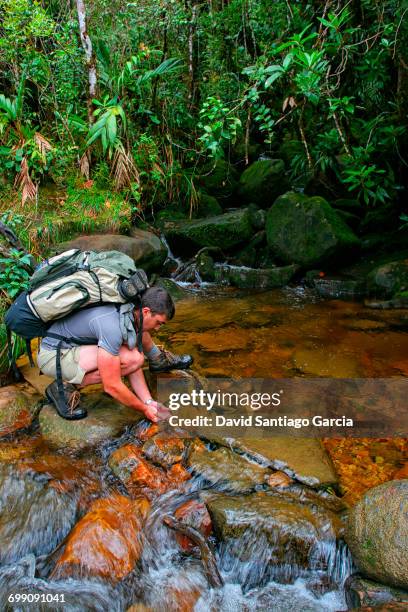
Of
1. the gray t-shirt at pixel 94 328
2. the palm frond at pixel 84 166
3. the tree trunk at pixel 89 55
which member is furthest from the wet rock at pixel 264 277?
A: the gray t-shirt at pixel 94 328

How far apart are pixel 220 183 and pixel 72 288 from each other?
6.87 m

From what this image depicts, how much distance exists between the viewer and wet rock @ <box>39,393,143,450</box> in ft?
12.0

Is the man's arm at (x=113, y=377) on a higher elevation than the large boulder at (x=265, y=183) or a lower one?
higher

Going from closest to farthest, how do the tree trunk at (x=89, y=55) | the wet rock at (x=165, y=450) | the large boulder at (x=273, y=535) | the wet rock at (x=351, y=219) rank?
the large boulder at (x=273, y=535) → the wet rock at (x=165, y=450) → the tree trunk at (x=89, y=55) → the wet rock at (x=351, y=219)

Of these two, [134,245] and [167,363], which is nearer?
[167,363]

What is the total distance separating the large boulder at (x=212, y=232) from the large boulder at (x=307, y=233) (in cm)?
54

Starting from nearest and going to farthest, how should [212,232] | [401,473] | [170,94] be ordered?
[401,473] → [212,232] → [170,94]

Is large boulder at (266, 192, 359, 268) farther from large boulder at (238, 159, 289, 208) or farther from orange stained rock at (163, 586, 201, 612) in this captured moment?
orange stained rock at (163, 586, 201, 612)

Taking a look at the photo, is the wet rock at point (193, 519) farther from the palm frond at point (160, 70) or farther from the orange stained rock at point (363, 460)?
the palm frond at point (160, 70)

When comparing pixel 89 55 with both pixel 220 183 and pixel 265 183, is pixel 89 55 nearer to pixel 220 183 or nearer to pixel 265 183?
pixel 220 183

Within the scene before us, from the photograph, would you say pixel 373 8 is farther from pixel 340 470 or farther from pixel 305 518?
pixel 305 518

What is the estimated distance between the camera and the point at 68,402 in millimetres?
3703

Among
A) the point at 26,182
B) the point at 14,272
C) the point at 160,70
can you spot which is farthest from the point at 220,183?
the point at 14,272

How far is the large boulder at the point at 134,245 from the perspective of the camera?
21.9 feet
